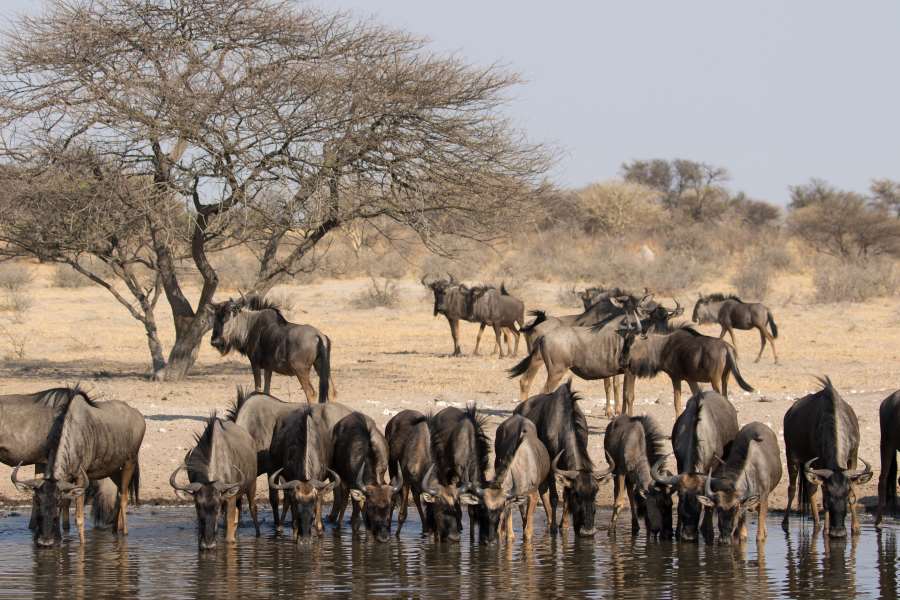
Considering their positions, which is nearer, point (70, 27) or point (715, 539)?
point (715, 539)

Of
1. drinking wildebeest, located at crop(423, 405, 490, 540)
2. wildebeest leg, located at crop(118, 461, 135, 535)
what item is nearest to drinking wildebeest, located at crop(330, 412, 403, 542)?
drinking wildebeest, located at crop(423, 405, 490, 540)

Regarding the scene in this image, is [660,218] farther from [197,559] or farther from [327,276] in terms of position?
[197,559]

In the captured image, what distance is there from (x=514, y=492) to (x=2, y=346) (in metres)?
18.1

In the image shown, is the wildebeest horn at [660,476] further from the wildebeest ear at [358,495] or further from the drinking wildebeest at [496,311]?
the drinking wildebeest at [496,311]

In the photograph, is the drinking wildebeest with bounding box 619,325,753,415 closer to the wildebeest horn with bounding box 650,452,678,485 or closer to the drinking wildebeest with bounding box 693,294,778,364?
the wildebeest horn with bounding box 650,452,678,485

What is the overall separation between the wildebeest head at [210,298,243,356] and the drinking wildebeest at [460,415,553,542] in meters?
7.07

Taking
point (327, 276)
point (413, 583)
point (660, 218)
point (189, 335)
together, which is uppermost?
point (660, 218)

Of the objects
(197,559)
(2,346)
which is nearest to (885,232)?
(2,346)

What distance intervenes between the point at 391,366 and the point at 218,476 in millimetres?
12840

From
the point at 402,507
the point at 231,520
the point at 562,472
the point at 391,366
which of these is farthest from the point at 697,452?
the point at 391,366

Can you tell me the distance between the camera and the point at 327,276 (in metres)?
39.8

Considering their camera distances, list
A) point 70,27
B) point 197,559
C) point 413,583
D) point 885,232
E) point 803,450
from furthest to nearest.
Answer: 1. point 885,232
2. point 70,27
3. point 803,450
4. point 197,559
5. point 413,583

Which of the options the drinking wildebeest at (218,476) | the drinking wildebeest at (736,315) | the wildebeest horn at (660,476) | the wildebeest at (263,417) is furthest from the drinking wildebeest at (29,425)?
the drinking wildebeest at (736,315)

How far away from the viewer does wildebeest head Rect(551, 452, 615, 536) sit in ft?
33.8
